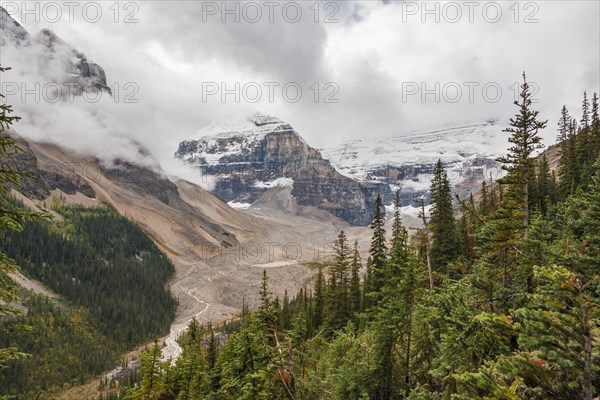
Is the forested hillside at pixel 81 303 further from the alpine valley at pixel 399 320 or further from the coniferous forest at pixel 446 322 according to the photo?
the coniferous forest at pixel 446 322

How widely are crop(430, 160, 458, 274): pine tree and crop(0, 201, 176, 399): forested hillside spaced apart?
269ft

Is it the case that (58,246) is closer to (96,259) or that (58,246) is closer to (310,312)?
(96,259)

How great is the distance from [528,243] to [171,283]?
184 m

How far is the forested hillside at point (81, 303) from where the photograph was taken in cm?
9744

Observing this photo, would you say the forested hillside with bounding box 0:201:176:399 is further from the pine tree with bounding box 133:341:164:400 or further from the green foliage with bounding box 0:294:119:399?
the pine tree with bounding box 133:341:164:400

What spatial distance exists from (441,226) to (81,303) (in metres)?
134

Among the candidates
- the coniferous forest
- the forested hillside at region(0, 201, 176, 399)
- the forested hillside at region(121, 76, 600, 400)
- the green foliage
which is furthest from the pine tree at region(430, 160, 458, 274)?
the green foliage

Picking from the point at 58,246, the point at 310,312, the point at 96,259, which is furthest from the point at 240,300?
the point at 310,312

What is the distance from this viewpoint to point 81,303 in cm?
13100

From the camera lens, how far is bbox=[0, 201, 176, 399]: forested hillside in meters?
97.4

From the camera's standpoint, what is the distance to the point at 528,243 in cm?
1512

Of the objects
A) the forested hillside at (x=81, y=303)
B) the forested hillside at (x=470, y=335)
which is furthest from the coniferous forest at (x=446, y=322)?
the forested hillside at (x=81, y=303)

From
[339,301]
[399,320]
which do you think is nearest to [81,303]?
[339,301]

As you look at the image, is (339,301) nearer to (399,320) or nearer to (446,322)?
(399,320)
